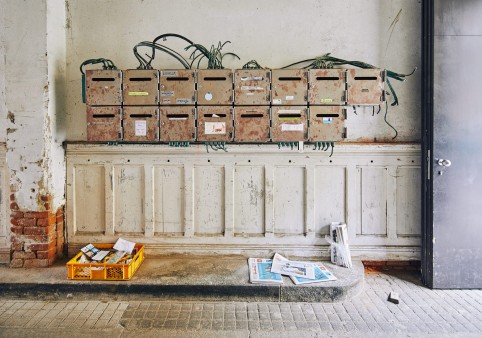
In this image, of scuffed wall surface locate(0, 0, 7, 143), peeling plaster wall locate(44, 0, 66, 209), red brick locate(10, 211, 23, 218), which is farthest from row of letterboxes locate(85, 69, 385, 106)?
red brick locate(10, 211, 23, 218)

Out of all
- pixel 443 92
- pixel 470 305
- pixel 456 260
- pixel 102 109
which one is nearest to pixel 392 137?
pixel 443 92

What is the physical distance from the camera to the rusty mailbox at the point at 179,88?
3307 mm

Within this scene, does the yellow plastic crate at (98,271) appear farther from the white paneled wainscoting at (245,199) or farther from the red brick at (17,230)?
the red brick at (17,230)

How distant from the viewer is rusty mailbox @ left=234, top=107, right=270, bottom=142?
3.31 m

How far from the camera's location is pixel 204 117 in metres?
3.32

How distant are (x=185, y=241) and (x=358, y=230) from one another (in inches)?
69.5

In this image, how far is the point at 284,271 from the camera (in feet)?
10.9

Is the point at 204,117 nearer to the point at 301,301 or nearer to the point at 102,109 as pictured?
the point at 102,109

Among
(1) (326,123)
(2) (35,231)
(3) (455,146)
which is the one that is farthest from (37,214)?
(3) (455,146)

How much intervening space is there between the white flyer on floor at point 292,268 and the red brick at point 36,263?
214cm

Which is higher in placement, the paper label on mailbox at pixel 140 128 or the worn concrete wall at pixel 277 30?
the worn concrete wall at pixel 277 30

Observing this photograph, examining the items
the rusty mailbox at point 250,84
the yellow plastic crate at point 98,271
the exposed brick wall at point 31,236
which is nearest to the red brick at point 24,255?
the exposed brick wall at point 31,236

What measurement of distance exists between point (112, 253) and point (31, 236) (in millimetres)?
774

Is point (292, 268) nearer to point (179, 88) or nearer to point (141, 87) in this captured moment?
point (179, 88)
